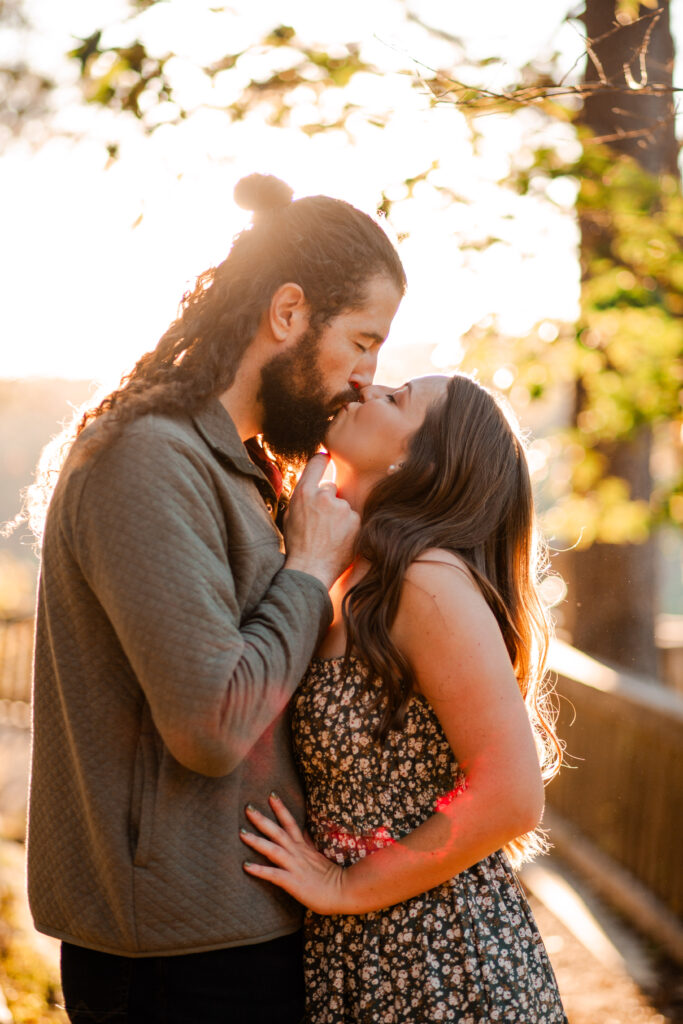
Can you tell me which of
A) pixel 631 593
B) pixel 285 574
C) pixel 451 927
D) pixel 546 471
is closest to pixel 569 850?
pixel 631 593

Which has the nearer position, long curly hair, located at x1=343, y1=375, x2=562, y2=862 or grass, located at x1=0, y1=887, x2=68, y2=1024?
long curly hair, located at x1=343, y1=375, x2=562, y2=862

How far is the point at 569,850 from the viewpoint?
650 cm

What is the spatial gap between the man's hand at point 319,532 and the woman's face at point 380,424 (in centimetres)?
26

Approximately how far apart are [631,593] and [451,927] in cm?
528

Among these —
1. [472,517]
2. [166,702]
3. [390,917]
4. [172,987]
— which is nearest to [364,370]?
[472,517]

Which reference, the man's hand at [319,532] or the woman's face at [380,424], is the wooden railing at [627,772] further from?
the man's hand at [319,532]

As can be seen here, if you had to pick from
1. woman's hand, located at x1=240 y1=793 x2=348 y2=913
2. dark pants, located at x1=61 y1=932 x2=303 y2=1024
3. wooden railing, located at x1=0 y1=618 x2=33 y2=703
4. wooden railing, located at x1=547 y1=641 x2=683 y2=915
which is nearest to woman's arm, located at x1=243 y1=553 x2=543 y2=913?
woman's hand, located at x1=240 y1=793 x2=348 y2=913

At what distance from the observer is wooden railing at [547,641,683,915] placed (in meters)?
5.07

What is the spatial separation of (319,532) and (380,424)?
0.49 m

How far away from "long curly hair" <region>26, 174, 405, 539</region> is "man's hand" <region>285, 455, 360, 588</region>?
0.33 meters

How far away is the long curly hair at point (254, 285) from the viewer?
2.37 metres

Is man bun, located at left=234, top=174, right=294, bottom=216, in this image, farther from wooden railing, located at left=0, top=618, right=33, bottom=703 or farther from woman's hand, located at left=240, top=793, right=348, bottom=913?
wooden railing, located at left=0, top=618, right=33, bottom=703

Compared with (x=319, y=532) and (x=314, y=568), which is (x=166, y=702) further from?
(x=319, y=532)

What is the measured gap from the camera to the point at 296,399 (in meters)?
2.56
